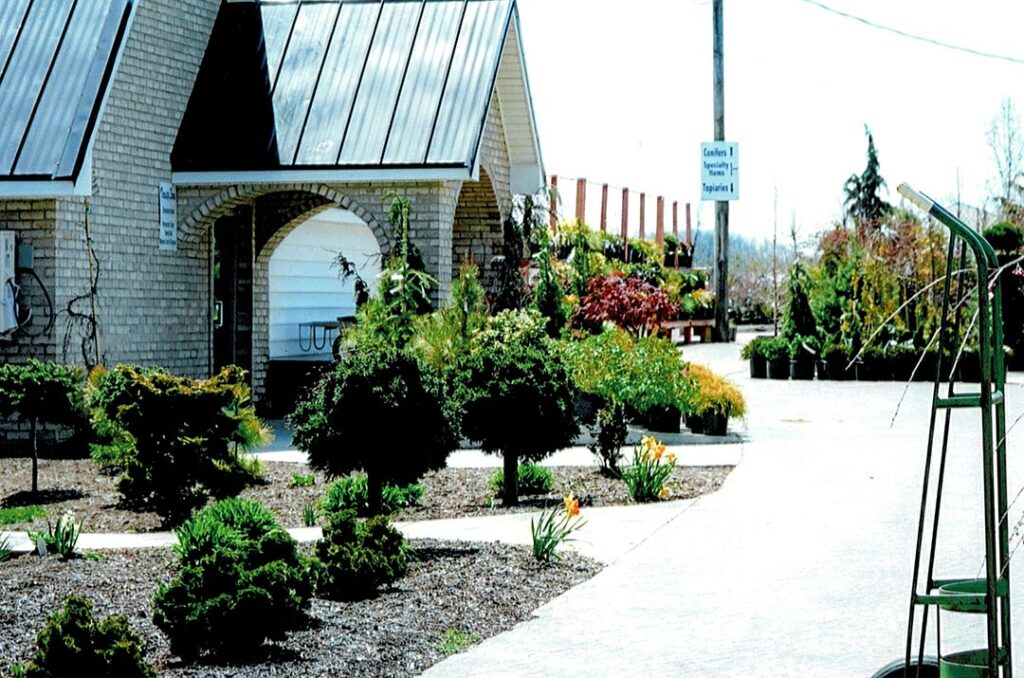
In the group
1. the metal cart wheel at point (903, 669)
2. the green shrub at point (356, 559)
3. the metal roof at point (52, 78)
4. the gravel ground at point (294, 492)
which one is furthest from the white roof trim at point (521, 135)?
the metal cart wheel at point (903, 669)

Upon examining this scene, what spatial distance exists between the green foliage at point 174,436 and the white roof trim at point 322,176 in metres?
7.79

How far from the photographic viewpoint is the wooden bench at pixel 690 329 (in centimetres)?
3625

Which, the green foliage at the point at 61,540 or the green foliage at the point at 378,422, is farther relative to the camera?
the green foliage at the point at 378,422

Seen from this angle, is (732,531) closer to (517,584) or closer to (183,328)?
(517,584)

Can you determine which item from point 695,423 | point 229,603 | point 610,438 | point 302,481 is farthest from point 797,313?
point 229,603

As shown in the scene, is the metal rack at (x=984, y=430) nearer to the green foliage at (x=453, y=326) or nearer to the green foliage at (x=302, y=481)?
the green foliage at (x=302, y=481)

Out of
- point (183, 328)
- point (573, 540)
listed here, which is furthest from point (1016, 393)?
point (573, 540)

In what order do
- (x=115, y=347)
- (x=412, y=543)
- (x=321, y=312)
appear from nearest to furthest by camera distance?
(x=412, y=543) → (x=115, y=347) → (x=321, y=312)

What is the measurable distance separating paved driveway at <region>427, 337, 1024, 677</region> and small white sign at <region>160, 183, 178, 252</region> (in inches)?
332

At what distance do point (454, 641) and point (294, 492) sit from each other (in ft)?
20.4

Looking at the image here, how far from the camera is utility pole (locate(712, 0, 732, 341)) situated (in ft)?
107

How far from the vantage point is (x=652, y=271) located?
107 feet

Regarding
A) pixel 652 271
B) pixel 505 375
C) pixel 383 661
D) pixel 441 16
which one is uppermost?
pixel 441 16

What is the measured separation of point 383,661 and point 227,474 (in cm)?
444
